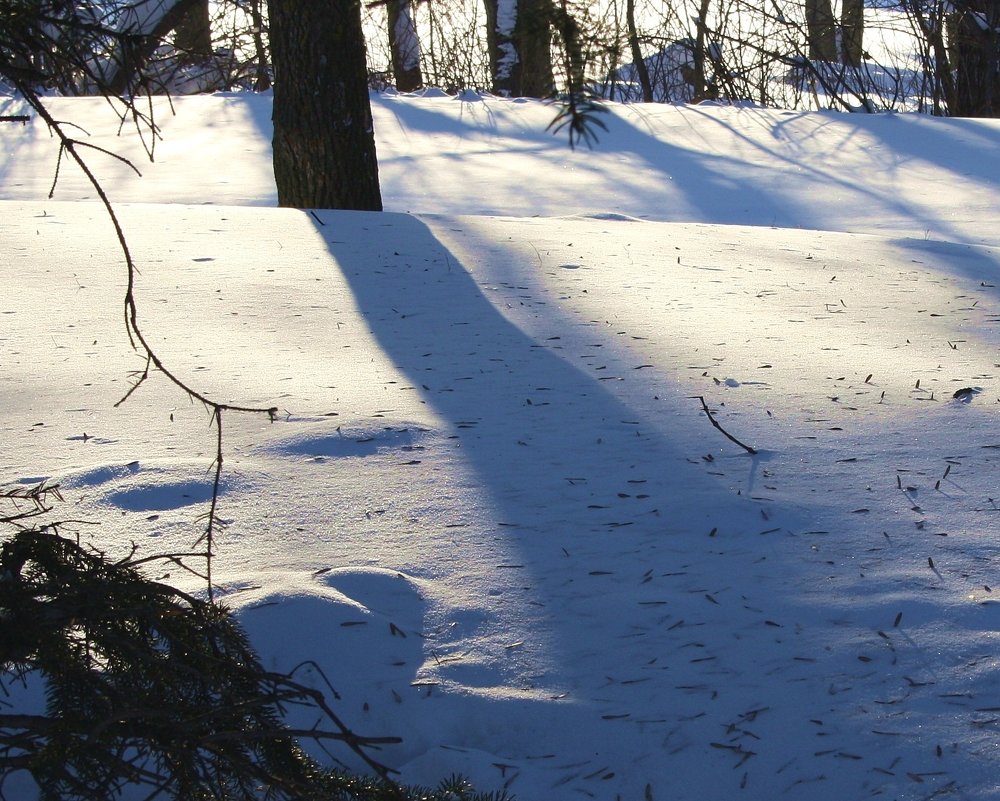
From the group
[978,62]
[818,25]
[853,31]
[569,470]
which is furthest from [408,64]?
[569,470]

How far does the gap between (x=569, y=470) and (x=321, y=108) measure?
4126 mm

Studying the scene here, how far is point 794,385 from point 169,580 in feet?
7.70

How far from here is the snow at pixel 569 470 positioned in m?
2.06

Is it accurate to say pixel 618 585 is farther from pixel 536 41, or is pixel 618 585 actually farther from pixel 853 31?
pixel 853 31

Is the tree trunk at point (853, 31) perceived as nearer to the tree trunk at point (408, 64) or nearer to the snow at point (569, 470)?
the tree trunk at point (408, 64)

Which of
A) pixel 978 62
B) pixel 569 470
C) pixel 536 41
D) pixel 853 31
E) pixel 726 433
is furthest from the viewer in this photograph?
pixel 853 31

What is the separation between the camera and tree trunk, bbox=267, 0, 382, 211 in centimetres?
621

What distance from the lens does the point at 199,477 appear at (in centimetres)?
296

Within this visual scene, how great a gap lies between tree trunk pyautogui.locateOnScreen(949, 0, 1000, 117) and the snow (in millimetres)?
6355

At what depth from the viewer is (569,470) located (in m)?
3.11

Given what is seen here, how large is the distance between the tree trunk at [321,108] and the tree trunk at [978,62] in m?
7.79

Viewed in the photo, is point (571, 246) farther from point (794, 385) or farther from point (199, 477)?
point (199, 477)

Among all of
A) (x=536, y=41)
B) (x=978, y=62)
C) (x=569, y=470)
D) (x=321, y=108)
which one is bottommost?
(x=569, y=470)

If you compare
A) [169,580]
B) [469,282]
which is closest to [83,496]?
[169,580]
